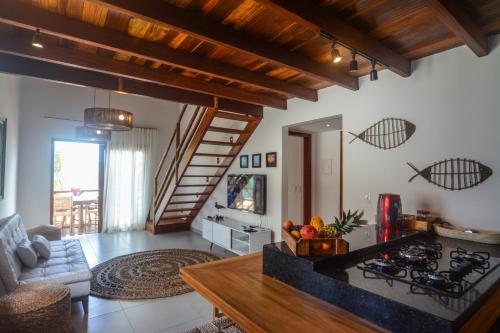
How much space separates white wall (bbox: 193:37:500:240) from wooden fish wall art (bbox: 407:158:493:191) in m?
0.05

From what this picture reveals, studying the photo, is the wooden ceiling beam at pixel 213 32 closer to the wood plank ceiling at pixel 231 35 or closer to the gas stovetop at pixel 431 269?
the wood plank ceiling at pixel 231 35

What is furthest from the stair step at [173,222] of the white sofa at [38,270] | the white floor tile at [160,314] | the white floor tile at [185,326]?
the white floor tile at [185,326]

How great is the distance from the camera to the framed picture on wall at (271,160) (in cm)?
443

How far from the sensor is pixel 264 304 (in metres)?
1.26

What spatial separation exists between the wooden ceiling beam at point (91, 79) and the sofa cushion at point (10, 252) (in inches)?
63.6

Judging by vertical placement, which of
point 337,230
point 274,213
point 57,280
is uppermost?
point 337,230

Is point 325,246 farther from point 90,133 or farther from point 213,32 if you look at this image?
point 90,133

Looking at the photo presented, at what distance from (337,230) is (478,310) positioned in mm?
764

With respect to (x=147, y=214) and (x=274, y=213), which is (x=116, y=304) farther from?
(x=147, y=214)

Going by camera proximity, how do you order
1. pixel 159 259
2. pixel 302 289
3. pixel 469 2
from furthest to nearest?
pixel 159 259 < pixel 469 2 < pixel 302 289

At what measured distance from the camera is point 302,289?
1422mm

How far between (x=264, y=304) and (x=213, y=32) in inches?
74.5

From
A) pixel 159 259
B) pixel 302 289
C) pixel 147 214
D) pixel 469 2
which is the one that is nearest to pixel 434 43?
pixel 469 2

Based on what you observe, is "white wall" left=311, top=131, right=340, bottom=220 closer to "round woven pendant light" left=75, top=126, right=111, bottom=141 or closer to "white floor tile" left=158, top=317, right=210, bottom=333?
"white floor tile" left=158, top=317, right=210, bottom=333
